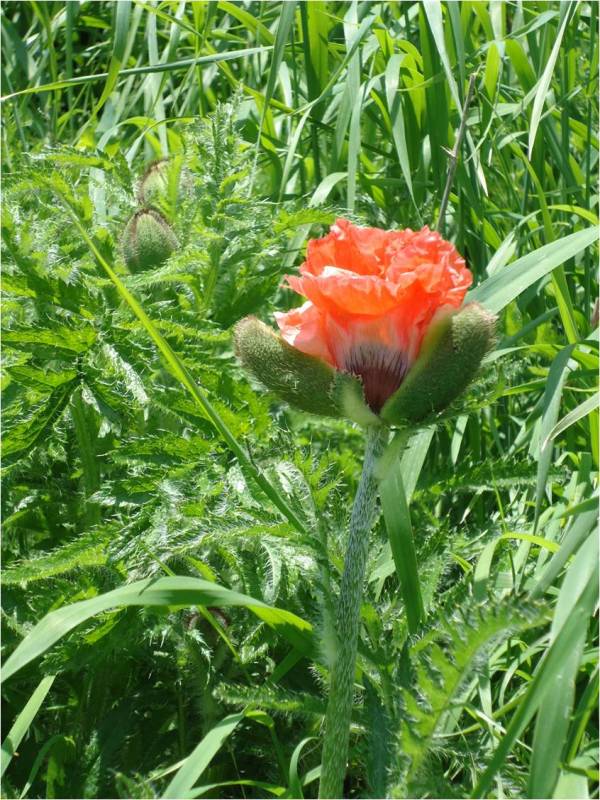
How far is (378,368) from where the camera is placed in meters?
1.04

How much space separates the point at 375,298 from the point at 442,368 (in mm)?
92

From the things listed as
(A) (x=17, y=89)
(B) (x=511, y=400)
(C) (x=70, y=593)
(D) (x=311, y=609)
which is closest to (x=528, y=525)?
(D) (x=311, y=609)

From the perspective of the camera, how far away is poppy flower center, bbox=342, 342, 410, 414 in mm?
1037

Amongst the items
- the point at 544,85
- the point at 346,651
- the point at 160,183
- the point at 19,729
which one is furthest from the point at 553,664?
the point at 160,183

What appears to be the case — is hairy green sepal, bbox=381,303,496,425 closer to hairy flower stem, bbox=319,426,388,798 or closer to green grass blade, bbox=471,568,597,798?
hairy flower stem, bbox=319,426,388,798

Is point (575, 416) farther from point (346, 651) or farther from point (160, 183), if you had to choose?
point (160, 183)

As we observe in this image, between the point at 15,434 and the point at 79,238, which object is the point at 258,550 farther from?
the point at 79,238

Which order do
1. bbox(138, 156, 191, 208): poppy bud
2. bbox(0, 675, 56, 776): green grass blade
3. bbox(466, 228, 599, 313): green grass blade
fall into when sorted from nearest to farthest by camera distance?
bbox(0, 675, 56, 776): green grass blade < bbox(466, 228, 599, 313): green grass blade < bbox(138, 156, 191, 208): poppy bud

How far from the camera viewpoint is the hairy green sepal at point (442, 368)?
102 centimetres

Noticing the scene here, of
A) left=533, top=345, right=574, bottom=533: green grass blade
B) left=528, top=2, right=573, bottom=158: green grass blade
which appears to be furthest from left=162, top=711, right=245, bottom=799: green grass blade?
left=528, top=2, right=573, bottom=158: green grass blade

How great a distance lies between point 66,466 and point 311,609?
1.73 feet

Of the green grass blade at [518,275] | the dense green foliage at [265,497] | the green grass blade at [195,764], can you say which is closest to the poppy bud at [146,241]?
the dense green foliage at [265,497]

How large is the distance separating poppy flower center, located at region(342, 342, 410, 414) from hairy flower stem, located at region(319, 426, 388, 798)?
2.9 inches

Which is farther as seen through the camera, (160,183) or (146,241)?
(160,183)
